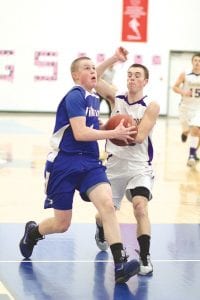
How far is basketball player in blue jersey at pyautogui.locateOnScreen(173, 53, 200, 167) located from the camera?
12.2 metres

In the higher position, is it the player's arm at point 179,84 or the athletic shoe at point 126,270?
the player's arm at point 179,84

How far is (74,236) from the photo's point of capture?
6.64 meters

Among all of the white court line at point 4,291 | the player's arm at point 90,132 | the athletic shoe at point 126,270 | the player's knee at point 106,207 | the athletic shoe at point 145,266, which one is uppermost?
the player's arm at point 90,132

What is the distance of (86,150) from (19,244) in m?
1.12

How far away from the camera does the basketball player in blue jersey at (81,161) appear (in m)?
5.14

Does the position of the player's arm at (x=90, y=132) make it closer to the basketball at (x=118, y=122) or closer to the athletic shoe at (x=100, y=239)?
the basketball at (x=118, y=122)

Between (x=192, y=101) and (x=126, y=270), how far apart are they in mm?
8144

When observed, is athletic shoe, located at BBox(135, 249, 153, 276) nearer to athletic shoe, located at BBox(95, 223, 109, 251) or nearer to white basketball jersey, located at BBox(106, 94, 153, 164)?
athletic shoe, located at BBox(95, 223, 109, 251)

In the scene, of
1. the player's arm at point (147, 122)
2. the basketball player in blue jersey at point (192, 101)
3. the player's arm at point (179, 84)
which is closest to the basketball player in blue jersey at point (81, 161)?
the player's arm at point (147, 122)

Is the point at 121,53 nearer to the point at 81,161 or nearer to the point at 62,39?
the point at 81,161

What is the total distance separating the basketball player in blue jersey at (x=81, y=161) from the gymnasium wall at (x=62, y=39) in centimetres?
1713

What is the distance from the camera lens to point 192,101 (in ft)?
42.4

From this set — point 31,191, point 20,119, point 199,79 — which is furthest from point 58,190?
point 20,119

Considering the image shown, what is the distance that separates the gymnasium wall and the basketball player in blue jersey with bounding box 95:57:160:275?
1663cm
